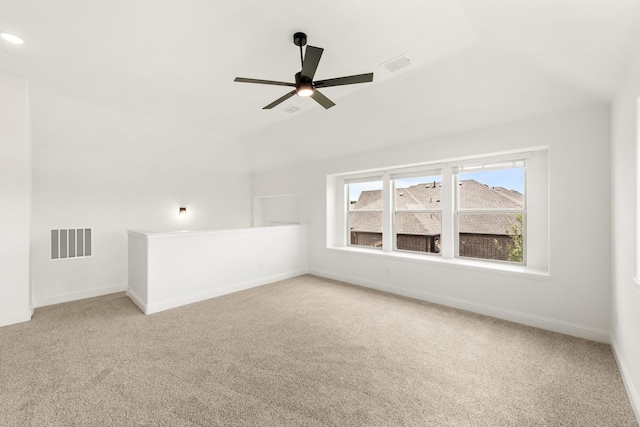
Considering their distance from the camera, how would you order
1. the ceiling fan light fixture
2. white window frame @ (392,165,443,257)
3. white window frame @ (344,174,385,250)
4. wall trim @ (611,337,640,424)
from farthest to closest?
white window frame @ (344,174,385,250) → white window frame @ (392,165,443,257) → the ceiling fan light fixture → wall trim @ (611,337,640,424)

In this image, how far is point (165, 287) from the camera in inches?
152

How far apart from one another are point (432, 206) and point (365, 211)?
1286 millimetres

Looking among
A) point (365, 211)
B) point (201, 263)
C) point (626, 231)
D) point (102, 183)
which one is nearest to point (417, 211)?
point (365, 211)

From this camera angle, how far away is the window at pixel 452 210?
3.57 meters

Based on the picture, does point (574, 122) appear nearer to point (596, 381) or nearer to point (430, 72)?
point (430, 72)

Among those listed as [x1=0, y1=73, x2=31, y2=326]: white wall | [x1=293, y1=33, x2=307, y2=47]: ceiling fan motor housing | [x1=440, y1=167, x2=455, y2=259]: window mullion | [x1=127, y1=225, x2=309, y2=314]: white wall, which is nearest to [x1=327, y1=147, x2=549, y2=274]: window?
[x1=440, y1=167, x2=455, y2=259]: window mullion

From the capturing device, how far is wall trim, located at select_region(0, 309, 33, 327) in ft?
10.7

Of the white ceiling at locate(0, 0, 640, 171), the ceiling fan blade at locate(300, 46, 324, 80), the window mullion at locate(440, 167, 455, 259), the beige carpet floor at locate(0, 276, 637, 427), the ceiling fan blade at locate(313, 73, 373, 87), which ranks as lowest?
the beige carpet floor at locate(0, 276, 637, 427)

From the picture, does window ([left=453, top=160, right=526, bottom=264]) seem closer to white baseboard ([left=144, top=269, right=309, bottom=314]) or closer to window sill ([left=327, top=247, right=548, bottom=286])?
window sill ([left=327, top=247, right=548, bottom=286])

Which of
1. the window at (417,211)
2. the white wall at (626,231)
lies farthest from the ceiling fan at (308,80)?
the window at (417,211)

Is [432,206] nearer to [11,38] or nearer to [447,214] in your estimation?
[447,214]

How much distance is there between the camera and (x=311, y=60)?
82.0 inches

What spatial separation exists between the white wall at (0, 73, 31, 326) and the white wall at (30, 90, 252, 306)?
0.87 feet

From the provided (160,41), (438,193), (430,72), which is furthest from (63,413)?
(438,193)
